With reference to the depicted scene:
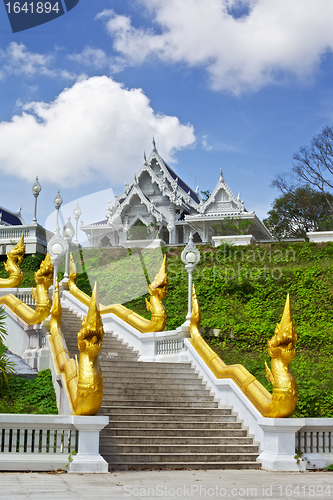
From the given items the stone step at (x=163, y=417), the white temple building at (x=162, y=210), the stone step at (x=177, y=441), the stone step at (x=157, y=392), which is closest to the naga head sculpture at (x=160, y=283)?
the stone step at (x=157, y=392)

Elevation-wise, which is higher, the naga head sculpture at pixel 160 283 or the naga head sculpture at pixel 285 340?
the naga head sculpture at pixel 160 283

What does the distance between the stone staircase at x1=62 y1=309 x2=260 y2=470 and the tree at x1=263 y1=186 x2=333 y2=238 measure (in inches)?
984

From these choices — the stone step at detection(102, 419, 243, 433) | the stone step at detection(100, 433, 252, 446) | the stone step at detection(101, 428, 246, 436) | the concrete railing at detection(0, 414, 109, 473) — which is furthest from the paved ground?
the stone step at detection(102, 419, 243, 433)

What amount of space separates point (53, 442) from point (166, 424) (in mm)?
2376

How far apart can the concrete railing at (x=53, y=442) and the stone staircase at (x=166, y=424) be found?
611 mm

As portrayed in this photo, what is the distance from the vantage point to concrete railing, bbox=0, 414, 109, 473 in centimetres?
667

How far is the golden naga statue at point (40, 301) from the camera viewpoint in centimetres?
1206

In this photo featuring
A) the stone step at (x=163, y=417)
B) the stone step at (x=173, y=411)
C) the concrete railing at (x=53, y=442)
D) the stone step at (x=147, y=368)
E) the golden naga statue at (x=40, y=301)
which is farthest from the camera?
the golden naga statue at (x=40, y=301)

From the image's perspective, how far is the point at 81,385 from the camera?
6.96 meters

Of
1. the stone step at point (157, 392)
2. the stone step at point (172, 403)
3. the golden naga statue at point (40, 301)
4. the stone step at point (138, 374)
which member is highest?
the golden naga statue at point (40, 301)

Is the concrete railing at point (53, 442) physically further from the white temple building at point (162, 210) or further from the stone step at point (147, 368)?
the white temple building at point (162, 210)

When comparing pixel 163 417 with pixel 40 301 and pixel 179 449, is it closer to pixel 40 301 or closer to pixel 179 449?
pixel 179 449

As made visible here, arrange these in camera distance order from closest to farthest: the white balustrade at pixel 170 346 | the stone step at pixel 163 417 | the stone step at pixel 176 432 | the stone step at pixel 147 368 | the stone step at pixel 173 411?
1. the stone step at pixel 176 432
2. the stone step at pixel 163 417
3. the stone step at pixel 173 411
4. the stone step at pixel 147 368
5. the white balustrade at pixel 170 346

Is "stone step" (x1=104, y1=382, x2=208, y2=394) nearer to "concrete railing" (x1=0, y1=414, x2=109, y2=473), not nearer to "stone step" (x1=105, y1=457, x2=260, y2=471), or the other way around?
"stone step" (x1=105, y1=457, x2=260, y2=471)
